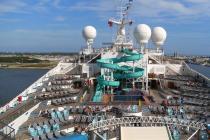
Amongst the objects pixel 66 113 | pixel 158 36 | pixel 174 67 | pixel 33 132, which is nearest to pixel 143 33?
pixel 158 36

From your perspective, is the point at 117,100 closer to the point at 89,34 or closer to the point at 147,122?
the point at 147,122

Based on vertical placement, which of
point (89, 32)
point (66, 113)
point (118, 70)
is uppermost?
point (89, 32)

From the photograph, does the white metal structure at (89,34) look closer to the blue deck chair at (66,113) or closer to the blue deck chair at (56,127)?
the blue deck chair at (66,113)

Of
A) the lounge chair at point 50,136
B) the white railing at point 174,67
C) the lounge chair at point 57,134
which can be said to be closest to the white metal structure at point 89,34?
the white railing at point 174,67

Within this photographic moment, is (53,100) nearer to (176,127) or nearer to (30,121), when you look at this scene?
(30,121)

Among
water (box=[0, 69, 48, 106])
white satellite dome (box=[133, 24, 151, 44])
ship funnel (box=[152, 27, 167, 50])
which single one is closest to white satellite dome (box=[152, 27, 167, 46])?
ship funnel (box=[152, 27, 167, 50])
